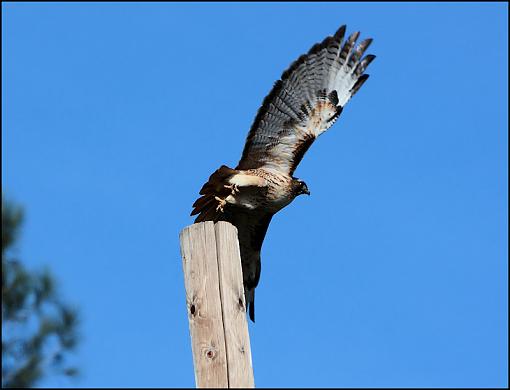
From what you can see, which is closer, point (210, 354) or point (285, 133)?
point (210, 354)

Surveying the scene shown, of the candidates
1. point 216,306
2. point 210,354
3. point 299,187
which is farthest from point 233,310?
point 299,187

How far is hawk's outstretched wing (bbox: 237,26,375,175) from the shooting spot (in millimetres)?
7266

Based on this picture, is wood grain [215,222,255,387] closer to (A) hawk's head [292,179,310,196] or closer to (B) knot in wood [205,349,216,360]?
(B) knot in wood [205,349,216,360]

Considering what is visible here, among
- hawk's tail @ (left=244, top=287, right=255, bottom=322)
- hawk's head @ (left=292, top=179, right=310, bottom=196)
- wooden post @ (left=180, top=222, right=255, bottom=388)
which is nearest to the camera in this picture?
wooden post @ (left=180, top=222, right=255, bottom=388)

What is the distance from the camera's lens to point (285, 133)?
24.0 ft

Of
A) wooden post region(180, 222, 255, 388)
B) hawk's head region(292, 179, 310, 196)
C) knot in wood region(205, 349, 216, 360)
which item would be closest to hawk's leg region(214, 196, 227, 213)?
hawk's head region(292, 179, 310, 196)

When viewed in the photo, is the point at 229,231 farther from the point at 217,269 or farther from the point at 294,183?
the point at 294,183

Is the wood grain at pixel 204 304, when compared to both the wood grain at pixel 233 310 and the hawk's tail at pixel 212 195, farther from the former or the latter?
the hawk's tail at pixel 212 195

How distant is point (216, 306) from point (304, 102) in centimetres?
311

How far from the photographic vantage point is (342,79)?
751 centimetres

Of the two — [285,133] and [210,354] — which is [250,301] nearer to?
[285,133]

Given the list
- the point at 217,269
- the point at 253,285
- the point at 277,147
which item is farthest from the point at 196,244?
the point at 277,147

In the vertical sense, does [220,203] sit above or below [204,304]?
above

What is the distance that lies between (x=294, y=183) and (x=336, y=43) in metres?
0.89
